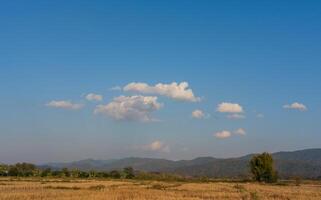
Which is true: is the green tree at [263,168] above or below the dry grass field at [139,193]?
above

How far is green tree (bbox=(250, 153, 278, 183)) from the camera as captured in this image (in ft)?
389

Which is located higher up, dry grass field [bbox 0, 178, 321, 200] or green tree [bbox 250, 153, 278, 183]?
green tree [bbox 250, 153, 278, 183]

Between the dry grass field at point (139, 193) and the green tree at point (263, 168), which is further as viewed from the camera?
the green tree at point (263, 168)

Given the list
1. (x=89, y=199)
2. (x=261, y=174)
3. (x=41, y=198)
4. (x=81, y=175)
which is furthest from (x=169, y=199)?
(x=81, y=175)

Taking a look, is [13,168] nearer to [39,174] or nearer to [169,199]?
[39,174]

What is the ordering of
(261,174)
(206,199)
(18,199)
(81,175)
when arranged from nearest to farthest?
(18,199), (206,199), (261,174), (81,175)

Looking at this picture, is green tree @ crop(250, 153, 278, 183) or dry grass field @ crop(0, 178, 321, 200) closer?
dry grass field @ crop(0, 178, 321, 200)

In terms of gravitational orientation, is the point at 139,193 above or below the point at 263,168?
below

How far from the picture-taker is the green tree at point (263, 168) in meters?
119

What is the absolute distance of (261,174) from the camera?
120 m

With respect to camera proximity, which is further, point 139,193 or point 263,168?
point 263,168

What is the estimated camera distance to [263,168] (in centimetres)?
11962

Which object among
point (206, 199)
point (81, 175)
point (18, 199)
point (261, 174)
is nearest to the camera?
point (18, 199)

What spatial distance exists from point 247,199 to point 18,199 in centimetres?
1804
